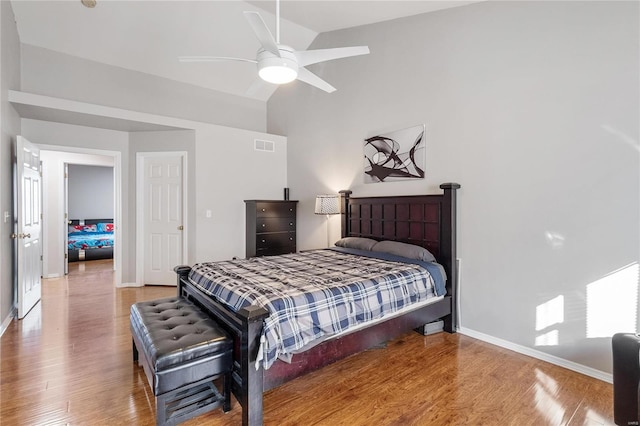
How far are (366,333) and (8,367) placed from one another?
2.86m

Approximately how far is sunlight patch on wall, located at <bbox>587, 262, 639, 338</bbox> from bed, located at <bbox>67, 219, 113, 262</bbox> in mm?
8794

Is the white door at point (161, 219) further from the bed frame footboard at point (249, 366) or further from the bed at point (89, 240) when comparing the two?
the bed frame footboard at point (249, 366)

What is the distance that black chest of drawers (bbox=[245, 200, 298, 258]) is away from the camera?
5.06m

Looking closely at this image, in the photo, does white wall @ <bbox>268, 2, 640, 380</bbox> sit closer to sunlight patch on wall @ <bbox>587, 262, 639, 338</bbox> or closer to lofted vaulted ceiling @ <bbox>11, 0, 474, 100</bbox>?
sunlight patch on wall @ <bbox>587, 262, 639, 338</bbox>

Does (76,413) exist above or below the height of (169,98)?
below

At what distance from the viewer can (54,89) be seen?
436 centimetres

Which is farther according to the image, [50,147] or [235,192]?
[235,192]

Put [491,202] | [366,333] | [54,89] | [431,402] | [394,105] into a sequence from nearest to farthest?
[431,402] < [366,333] < [491,202] < [394,105] < [54,89]

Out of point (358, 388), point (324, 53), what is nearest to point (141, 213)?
point (324, 53)

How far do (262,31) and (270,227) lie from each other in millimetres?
3565

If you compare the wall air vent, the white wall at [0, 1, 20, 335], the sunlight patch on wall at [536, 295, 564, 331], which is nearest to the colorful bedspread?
the white wall at [0, 1, 20, 335]

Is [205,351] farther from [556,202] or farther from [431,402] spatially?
[556,202]

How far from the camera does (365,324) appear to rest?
247 centimetres

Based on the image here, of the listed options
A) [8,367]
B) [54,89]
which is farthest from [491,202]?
[54,89]
